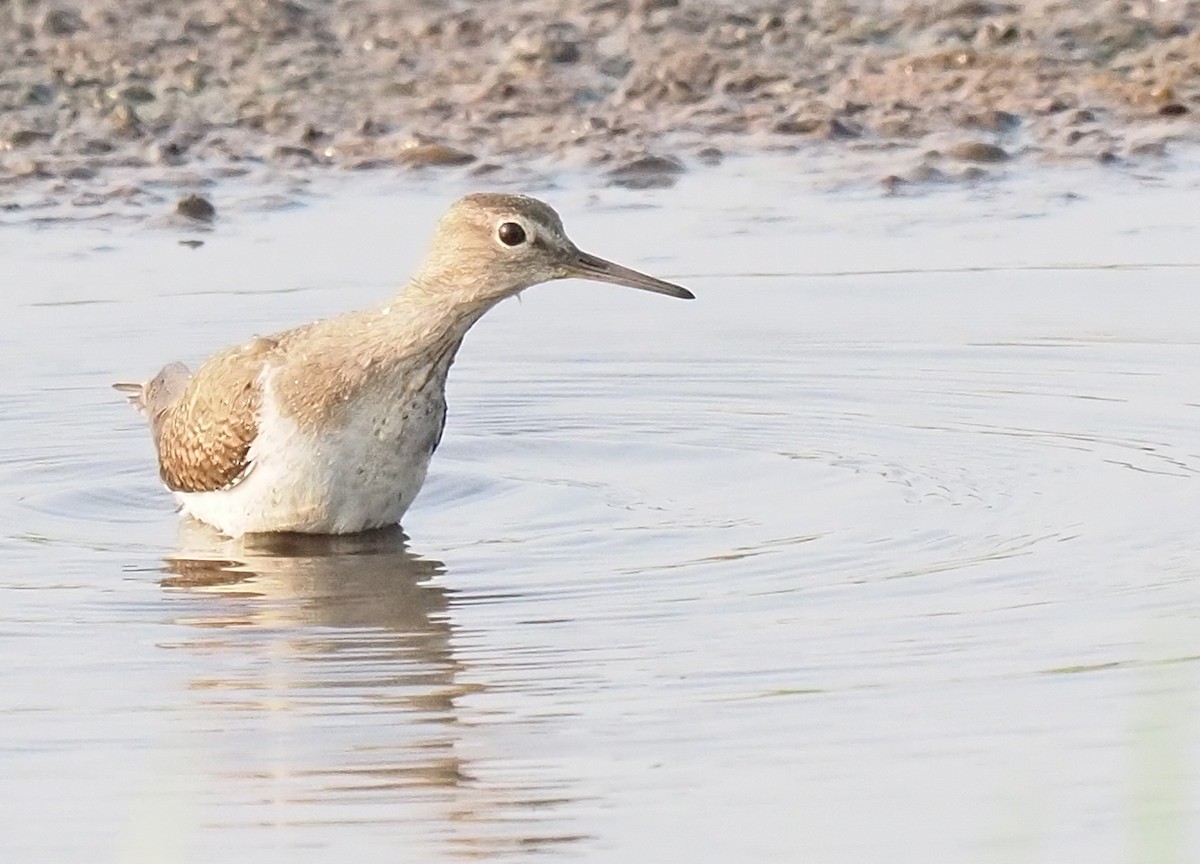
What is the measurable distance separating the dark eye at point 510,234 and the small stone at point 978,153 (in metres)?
5.16

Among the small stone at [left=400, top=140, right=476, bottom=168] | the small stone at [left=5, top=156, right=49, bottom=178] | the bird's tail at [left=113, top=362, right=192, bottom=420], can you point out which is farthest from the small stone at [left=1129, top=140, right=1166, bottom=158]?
the bird's tail at [left=113, top=362, right=192, bottom=420]

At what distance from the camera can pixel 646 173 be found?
44.3 feet

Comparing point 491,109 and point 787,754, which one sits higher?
point 787,754

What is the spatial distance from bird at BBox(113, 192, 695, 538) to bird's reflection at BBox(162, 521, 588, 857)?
153mm

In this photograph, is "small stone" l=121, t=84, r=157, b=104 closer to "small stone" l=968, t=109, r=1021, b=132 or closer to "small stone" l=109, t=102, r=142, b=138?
"small stone" l=109, t=102, r=142, b=138

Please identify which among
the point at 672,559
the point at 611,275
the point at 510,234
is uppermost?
the point at 510,234

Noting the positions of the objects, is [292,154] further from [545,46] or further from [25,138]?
[545,46]

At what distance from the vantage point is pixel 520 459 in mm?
10008

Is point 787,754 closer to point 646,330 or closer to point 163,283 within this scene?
point 646,330

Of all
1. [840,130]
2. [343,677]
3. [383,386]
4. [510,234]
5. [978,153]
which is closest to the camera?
[343,677]

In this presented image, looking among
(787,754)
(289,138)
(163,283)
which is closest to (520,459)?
(163,283)

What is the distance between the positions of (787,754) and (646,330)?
4.99 metres

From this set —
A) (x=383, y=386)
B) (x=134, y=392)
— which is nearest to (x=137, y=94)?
(x=134, y=392)

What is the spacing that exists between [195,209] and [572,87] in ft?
8.35
